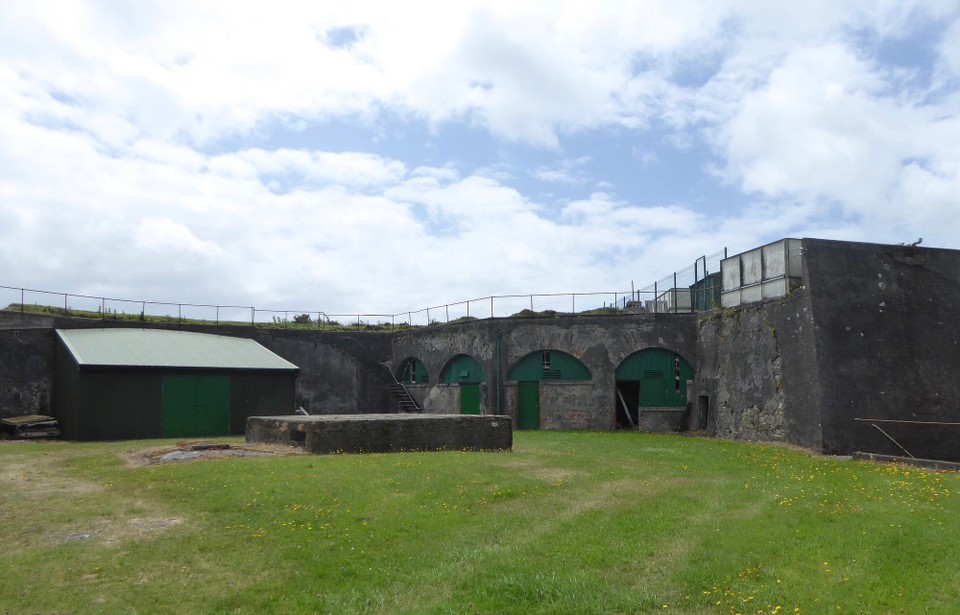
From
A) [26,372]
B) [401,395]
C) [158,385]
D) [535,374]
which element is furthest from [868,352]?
[26,372]

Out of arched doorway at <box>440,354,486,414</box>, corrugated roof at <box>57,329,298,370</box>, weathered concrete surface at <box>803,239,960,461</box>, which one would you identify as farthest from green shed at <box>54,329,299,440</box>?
weathered concrete surface at <box>803,239,960,461</box>

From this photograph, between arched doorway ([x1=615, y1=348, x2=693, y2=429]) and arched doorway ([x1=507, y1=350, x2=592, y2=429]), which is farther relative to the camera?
arched doorway ([x1=507, y1=350, x2=592, y2=429])

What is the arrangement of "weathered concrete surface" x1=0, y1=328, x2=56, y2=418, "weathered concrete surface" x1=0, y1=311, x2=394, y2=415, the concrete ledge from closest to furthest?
the concrete ledge → "weathered concrete surface" x1=0, y1=328, x2=56, y2=418 → "weathered concrete surface" x1=0, y1=311, x2=394, y2=415

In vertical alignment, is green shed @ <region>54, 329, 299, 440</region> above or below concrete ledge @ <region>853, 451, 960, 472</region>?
above

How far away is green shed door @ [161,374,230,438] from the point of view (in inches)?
1057

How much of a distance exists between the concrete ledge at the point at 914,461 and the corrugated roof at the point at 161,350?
20144mm

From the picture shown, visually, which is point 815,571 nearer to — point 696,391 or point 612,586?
point 612,586

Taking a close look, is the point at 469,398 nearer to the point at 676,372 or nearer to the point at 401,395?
the point at 401,395

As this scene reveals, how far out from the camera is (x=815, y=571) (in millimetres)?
Result: 8133

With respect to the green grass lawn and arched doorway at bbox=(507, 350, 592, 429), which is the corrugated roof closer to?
arched doorway at bbox=(507, 350, 592, 429)

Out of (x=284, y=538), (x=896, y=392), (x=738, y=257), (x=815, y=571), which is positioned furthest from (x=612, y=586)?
(x=738, y=257)

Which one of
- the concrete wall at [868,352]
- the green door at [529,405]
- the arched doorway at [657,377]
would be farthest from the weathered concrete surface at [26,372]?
the concrete wall at [868,352]

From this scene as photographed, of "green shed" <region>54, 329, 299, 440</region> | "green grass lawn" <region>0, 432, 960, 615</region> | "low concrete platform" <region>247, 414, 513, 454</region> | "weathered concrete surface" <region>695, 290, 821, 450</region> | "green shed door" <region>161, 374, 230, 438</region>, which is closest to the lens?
"green grass lawn" <region>0, 432, 960, 615</region>

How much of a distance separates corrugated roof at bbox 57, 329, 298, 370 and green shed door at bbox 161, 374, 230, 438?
580 millimetres
